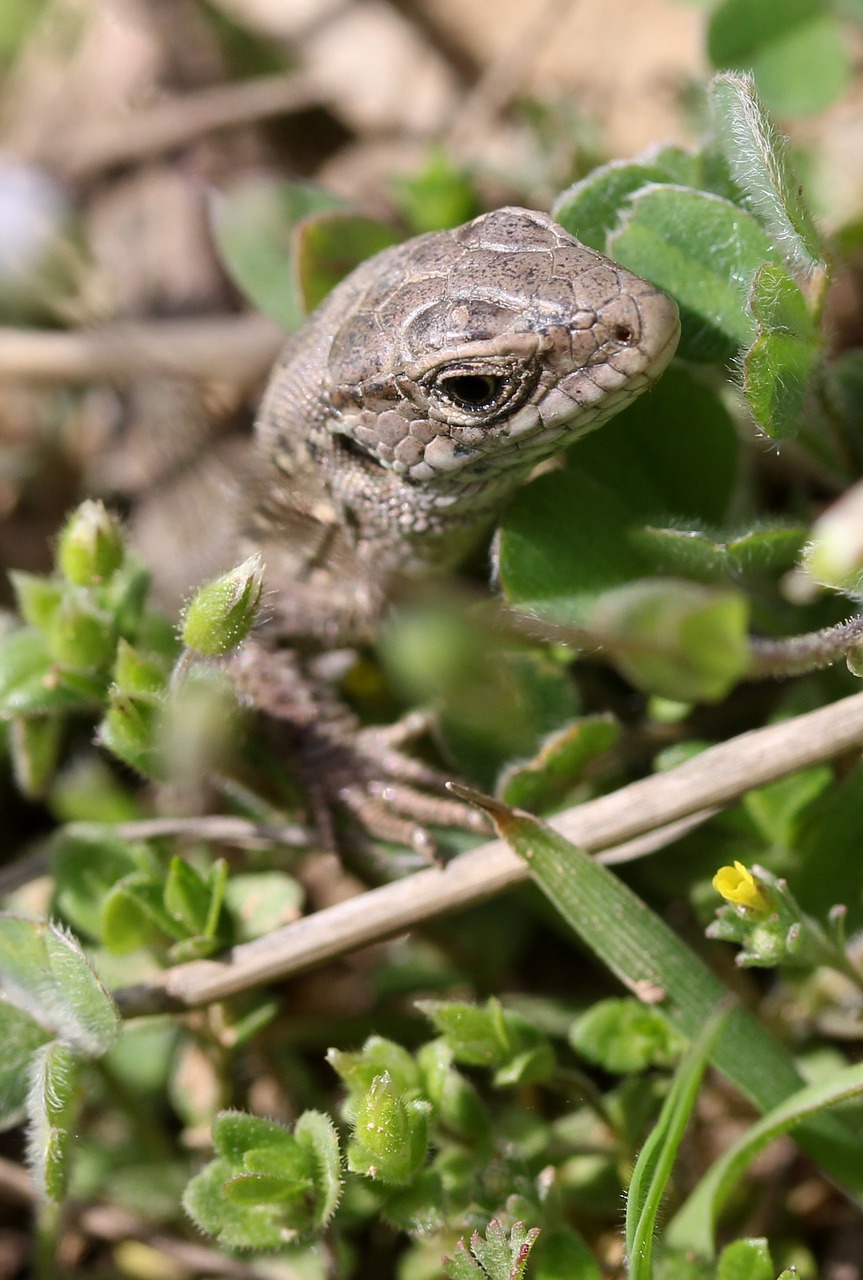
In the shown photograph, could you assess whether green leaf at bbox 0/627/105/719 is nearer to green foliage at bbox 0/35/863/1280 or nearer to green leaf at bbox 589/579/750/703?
green foliage at bbox 0/35/863/1280

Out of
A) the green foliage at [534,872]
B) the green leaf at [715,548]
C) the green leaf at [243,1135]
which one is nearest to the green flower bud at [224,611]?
the green foliage at [534,872]

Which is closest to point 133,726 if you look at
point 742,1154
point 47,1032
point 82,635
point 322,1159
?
point 82,635

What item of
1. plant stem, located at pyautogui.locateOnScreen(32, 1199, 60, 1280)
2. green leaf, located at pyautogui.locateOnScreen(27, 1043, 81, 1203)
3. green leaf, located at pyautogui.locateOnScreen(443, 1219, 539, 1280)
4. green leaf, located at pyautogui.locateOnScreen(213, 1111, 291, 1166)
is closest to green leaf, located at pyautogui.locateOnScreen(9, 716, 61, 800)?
green leaf, located at pyautogui.locateOnScreen(27, 1043, 81, 1203)

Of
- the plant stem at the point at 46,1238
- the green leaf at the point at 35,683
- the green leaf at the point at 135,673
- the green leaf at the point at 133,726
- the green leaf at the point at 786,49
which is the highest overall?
the green leaf at the point at 786,49

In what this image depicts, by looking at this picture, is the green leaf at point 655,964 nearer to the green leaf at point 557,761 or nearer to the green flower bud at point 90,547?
the green leaf at point 557,761

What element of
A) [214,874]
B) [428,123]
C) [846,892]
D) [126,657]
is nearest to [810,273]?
[846,892]
